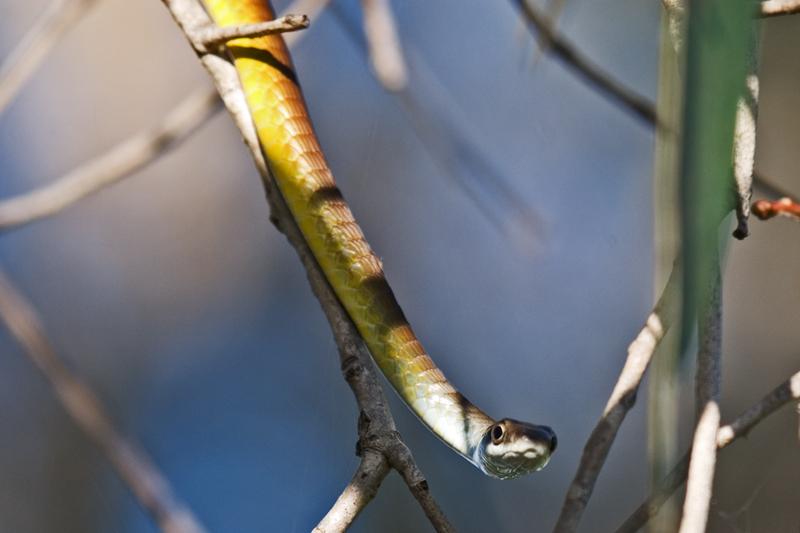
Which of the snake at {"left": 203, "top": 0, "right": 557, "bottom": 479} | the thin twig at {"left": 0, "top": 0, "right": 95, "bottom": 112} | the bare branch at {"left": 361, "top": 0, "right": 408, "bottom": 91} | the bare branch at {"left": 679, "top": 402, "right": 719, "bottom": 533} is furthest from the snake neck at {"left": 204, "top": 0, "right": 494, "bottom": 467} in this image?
the bare branch at {"left": 679, "top": 402, "right": 719, "bottom": 533}

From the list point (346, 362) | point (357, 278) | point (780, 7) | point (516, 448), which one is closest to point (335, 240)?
point (357, 278)

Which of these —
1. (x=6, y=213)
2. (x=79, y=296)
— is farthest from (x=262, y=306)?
(x=6, y=213)

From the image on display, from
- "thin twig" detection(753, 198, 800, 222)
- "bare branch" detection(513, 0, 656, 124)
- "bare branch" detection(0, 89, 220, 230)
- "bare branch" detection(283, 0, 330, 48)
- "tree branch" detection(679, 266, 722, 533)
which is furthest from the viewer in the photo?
"bare branch" detection(283, 0, 330, 48)

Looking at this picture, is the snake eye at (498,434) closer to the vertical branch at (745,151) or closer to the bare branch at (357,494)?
the bare branch at (357,494)

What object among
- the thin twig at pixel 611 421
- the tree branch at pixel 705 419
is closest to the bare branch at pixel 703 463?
the tree branch at pixel 705 419

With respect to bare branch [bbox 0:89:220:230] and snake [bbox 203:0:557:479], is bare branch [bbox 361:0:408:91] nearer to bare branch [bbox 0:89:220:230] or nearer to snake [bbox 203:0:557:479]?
snake [bbox 203:0:557:479]

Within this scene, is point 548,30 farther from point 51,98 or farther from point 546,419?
point 51,98
